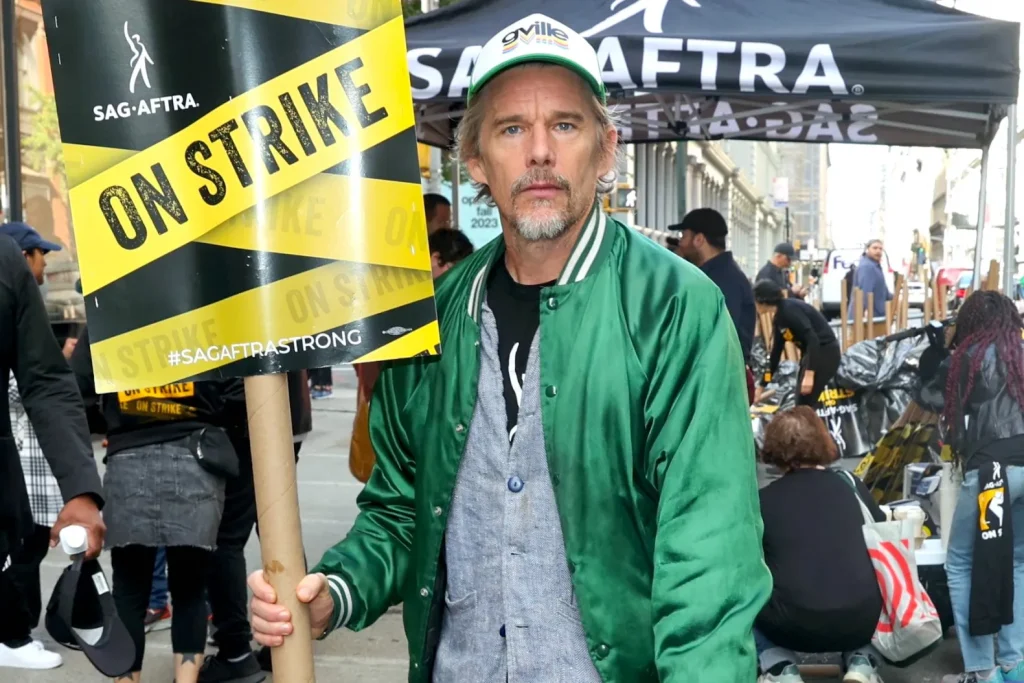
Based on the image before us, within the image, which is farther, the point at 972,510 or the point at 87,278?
the point at 972,510

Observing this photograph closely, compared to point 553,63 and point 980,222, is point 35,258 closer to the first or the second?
point 553,63

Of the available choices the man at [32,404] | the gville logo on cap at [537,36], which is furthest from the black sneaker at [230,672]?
the gville logo on cap at [537,36]

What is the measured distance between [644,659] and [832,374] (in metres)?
8.69

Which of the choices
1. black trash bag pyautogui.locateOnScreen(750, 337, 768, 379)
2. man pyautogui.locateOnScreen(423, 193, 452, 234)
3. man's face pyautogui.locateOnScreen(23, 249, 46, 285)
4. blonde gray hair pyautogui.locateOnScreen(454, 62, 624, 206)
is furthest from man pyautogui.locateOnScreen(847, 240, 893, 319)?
blonde gray hair pyautogui.locateOnScreen(454, 62, 624, 206)

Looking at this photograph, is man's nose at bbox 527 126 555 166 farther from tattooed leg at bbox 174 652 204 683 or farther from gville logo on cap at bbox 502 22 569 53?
tattooed leg at bbox 174 652 204 683

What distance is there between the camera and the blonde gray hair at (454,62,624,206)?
238 cm

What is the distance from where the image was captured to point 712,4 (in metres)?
5.82

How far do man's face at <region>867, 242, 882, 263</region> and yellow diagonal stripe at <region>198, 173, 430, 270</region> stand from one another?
49.9 ft

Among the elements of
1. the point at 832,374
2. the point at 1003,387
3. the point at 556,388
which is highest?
the point at 556,388

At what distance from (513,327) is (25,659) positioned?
4.46m

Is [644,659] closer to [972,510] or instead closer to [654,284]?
[654,284]

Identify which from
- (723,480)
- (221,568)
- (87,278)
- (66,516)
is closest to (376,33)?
(87,278)

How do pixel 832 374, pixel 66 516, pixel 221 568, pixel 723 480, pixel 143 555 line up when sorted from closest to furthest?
1. pixel 723 480
2. pixel 66 516
3. pixel 143 555
4. pixel 221 568
5. pixel 832 374

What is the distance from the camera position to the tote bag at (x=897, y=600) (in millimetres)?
5375
